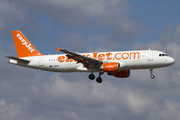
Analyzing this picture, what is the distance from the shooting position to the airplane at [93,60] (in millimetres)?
55406

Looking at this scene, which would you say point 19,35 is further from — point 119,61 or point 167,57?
point 167,57

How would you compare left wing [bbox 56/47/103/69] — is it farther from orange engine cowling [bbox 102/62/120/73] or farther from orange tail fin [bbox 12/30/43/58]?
orange tail fin [bbox 12/30/43/58]

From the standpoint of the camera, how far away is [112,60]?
56.9 m

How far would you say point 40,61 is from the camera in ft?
201

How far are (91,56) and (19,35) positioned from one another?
16.8 meters

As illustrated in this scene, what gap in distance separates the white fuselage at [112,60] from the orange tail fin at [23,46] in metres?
1.94

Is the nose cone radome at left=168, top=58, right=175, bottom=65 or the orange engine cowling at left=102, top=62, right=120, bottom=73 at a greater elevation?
the nose cone radome at left=168, top=58, right=175, bottom=65

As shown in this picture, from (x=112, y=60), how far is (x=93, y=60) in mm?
3421

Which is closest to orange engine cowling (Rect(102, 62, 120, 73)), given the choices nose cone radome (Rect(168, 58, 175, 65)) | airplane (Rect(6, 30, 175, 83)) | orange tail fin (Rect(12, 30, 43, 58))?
airplane (Rect(6, 30, 175, 83))

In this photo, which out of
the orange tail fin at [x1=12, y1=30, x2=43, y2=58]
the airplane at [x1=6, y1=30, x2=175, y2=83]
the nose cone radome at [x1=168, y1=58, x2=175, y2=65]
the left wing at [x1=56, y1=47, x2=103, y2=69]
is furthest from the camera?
the orange tail fin at [x1=12, y1=30, x2=43, y2=58]

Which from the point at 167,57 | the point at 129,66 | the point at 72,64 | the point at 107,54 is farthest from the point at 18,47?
the point at 167,57

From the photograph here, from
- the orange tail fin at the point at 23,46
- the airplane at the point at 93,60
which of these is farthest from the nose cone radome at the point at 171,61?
the orange tail fin at the point at 23,46

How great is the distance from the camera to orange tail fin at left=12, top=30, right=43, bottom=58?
63.9 metres

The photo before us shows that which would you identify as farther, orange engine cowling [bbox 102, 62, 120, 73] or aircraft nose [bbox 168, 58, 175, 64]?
aircraft nose [bbox 168, 58, 175, 64]
